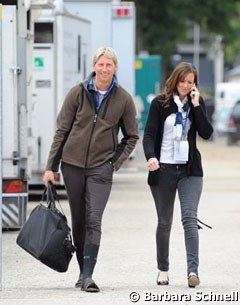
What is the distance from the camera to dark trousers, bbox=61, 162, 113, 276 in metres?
8.09

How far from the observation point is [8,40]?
38.7 feet

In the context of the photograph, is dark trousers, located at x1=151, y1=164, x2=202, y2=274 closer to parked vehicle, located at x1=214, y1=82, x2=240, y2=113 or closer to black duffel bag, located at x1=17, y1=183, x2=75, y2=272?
black duffel bag, located at x1=17, y1=183, x2=75, y2=272

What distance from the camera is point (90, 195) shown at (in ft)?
26.6

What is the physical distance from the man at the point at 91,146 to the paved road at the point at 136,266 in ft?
1.40

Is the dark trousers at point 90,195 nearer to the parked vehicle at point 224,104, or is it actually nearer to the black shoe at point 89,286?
the black shoe at point 89,286

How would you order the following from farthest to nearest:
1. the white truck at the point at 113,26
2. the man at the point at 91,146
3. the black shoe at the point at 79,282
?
the white truck at the point at 113,26 < the black shoe at the point at 79,282 < the man at the point at 91,146

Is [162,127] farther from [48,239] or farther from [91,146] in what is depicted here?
[48,239]

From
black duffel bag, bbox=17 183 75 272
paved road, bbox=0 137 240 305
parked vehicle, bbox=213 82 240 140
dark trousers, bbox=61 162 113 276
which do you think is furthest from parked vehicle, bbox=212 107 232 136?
black duffel bag, bbox=17 183 75 272

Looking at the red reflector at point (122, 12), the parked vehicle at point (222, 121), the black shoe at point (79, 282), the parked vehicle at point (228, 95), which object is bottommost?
the parked vehicle at point (222, 121)

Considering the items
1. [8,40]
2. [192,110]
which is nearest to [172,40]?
[8,40]

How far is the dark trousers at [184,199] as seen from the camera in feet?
27.0

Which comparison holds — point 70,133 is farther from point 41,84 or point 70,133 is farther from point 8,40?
point 41,84

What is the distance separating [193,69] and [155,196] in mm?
1061

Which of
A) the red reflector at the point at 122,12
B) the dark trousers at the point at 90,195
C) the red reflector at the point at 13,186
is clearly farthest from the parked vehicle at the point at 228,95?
the dark trousers at the point at 90,195
